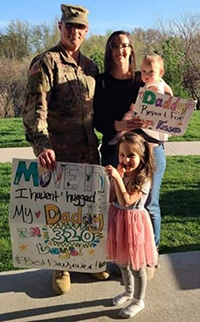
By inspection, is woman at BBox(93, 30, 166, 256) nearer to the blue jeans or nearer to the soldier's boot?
the blue jeans

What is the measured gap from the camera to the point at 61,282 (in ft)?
9.75

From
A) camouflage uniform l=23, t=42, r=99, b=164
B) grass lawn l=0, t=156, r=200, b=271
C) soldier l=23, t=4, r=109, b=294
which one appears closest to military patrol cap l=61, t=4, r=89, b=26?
soldier l=23, t=4, r=109, b=294

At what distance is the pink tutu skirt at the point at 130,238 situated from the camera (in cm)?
259

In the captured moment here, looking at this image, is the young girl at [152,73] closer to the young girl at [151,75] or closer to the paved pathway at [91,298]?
the young girl at [151,75]

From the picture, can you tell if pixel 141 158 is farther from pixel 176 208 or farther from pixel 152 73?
pixel 176 208

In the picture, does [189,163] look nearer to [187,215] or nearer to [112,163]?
[187,215]

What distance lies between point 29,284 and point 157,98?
1.59 m

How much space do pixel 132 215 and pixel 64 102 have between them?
33.4 inches

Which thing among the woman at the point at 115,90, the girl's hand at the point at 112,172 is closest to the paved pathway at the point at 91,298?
the woman at the point at 115,90

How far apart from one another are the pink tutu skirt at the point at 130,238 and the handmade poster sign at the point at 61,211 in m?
0.06

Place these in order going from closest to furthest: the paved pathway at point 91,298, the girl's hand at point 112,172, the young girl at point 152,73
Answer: the girl's hand at point 112,172
the paved pathway at point 91,298
the young girl at point 152,73

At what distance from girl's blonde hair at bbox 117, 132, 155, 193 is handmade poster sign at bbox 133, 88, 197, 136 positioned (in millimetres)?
205

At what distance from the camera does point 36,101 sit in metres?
2.68

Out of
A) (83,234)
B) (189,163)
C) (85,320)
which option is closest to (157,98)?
(83,234)
